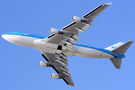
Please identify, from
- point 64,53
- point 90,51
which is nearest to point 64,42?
point 64,53

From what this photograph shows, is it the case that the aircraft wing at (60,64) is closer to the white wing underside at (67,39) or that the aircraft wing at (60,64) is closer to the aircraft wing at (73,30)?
the white wing underside at (67,39)

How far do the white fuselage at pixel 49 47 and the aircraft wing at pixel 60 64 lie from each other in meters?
2.94

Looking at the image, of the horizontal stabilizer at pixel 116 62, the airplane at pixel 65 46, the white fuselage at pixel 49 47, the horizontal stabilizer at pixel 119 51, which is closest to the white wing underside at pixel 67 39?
the airplane at pixel 65 46

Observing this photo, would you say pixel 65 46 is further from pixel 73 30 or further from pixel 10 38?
pixel 10 38

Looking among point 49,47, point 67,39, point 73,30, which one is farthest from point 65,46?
point 73,30

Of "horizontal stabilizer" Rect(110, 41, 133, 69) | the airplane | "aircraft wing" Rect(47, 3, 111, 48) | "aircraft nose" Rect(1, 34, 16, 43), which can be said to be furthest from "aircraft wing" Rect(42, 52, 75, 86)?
"horizontal stabilizer" Rect(110, 41, 133, 69)

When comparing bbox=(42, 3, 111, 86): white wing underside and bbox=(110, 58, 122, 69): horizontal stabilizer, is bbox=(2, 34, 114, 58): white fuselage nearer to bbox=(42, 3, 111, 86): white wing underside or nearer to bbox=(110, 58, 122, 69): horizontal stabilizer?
bbox=(42, 3, 111, 86): white wing underside

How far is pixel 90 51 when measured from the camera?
6166cm

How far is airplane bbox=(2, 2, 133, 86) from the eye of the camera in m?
53.0

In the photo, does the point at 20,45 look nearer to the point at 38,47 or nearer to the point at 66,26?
the point at 38,47

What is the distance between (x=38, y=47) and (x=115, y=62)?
70.0 ft

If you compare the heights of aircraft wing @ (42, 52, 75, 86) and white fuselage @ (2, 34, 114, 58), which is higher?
white fuselage @ (2, 34, 114, 58)

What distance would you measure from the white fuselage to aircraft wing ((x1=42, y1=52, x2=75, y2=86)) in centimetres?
294

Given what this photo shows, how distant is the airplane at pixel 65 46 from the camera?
52969 millimetres
